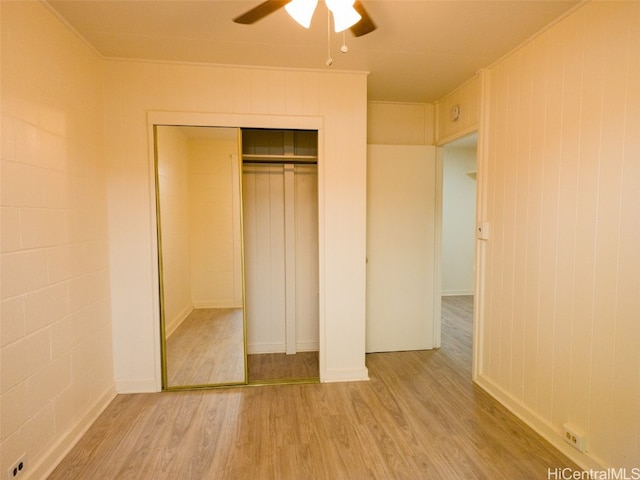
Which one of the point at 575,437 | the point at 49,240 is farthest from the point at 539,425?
the point at 49,240

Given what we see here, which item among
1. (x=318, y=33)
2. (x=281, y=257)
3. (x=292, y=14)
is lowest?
(x=281, y=257)

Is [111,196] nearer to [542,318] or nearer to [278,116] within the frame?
[278,116]

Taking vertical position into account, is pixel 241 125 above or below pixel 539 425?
above

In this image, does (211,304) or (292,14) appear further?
(211,304)

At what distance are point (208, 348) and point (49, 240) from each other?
4.88 feet

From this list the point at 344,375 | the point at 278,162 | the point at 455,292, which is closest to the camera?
the point at 344,375

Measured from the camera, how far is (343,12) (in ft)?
4.43

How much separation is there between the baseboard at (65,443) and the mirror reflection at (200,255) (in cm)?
45

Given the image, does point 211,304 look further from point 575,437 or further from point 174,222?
point 575,437

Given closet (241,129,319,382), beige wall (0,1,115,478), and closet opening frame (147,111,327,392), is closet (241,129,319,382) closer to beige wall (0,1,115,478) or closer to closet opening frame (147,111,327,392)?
closet opening frame (147,111,327,392)

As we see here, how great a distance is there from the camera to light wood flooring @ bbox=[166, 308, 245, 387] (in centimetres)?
262

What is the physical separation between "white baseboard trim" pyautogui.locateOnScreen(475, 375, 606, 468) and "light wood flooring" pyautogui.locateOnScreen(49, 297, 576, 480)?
48 mm

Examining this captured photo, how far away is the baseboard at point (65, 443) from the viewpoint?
1627mm

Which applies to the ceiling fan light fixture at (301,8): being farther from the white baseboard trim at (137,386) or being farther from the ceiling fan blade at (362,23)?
the white baseboard trim at (137,386)
